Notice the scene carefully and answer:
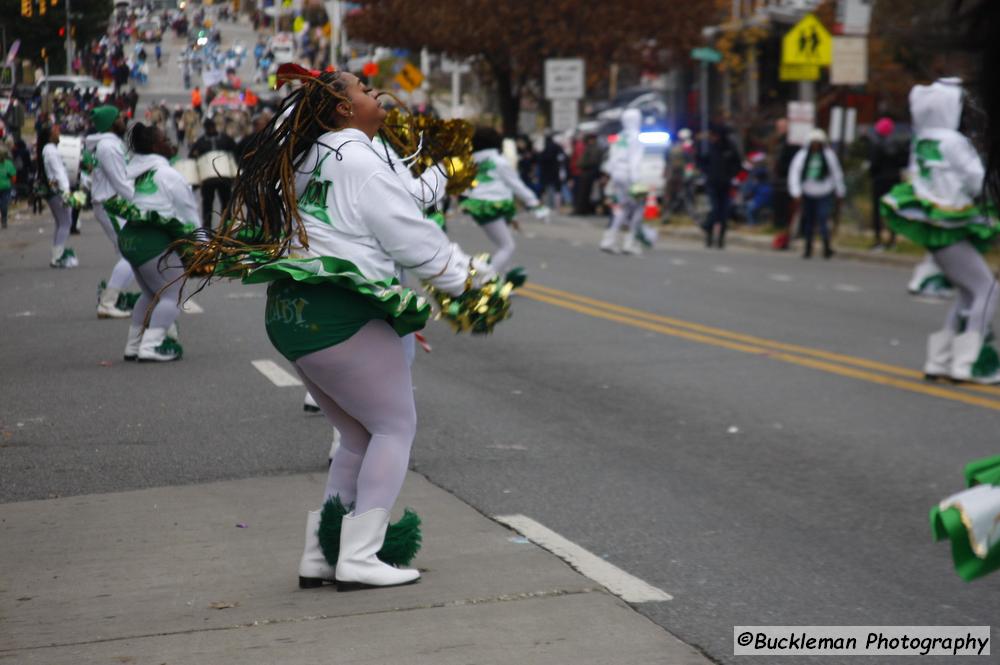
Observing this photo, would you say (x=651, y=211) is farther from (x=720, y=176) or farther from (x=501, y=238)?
(x=501, y=238)

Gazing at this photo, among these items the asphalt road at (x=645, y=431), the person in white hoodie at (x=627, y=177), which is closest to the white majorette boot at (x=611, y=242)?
the person in white hoodie at (x=627, y=177)

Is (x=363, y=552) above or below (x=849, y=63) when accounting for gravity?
below

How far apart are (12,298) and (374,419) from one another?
10.6m

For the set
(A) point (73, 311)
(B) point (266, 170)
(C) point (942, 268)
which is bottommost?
(A) point (73, 311)

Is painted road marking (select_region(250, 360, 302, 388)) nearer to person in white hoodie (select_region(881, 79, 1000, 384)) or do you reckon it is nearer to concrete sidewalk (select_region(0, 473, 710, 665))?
concrete sidewalk (select_region(0, 473, 710, 665))

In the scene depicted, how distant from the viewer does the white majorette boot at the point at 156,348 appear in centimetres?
1219

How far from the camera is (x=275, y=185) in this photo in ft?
18.5

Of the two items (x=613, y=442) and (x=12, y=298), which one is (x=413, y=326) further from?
(x=12, y=298)

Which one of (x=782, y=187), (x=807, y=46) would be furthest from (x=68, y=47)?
(x=782, y=187)

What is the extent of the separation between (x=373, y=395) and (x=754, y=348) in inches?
321

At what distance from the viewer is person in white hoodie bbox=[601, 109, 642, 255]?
79.3 feet

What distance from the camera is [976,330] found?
11070mm

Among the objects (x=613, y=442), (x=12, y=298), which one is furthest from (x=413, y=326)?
(x=12, y=298)

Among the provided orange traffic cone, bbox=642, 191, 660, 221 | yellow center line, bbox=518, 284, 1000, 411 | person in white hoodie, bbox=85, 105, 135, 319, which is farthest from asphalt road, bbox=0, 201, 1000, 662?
orange traffic cone, bbox=642, 191, 660, 221
